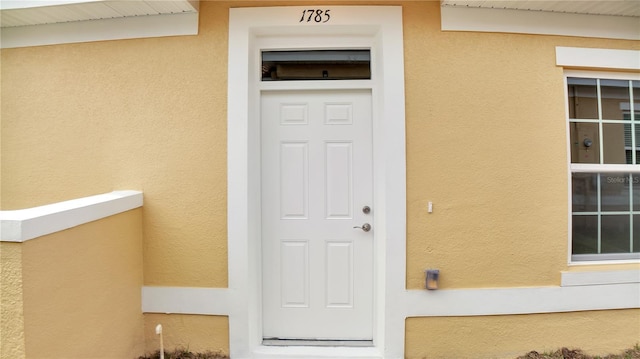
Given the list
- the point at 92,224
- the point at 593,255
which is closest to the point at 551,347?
the point at 593,255

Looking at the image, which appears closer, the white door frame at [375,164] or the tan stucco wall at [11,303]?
the tan stucco wall at [11,303]

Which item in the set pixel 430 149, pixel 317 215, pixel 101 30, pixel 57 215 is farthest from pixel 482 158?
pixel 101 30

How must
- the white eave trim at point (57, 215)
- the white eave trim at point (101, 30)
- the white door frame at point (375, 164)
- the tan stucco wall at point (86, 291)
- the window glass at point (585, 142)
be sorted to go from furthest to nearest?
the window glass at point (585, 142) < the white eave trim at point (101, 30) < the white door frame at point (375, 164) < the tan stucco wall at point (86, 291) < the white eave trim at point (57, 215)

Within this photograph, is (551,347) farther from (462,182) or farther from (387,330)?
(462,182)

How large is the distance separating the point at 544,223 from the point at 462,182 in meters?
0.83

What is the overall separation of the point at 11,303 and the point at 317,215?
82.1 inches

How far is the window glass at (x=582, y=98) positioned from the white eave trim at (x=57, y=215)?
4.08 meters

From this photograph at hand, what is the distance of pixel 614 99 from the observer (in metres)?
2.85

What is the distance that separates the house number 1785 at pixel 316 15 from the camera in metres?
2.66

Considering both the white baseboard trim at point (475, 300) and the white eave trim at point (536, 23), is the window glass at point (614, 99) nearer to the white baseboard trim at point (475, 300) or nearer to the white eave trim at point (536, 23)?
the white eave trim at point (536, 23)

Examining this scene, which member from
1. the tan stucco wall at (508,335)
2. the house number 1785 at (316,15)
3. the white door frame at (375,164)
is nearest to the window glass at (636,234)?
the tan stucco wall at (508,335)

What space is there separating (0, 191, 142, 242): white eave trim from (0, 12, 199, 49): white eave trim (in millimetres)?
1481

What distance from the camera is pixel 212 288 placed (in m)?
2.66

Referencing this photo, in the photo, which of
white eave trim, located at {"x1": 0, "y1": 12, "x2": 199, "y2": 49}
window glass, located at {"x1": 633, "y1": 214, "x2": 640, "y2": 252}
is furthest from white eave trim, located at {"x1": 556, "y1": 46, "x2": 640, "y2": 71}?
white eave trim, located at {"x1": 0, "y1": 12, "x2": 199, "y2": 49}
